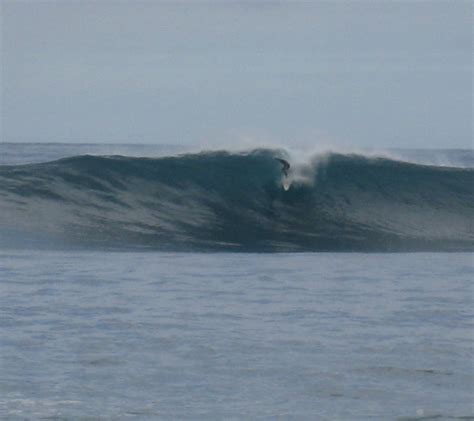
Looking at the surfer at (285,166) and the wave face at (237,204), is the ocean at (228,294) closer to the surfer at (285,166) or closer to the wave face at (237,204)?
the wave face at (237,204)

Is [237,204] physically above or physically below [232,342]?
above

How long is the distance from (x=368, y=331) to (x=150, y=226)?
6.65 meters

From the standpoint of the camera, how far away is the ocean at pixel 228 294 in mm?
4672

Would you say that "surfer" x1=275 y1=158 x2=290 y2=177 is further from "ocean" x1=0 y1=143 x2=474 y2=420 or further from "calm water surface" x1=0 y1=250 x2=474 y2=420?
"calm water surface" x1=0 y1=250 x2=474 y2=420

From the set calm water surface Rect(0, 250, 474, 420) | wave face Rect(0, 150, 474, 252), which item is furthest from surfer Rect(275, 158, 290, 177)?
calm water surface Rect(0, 250, 474, 420)

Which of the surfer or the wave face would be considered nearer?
the wave face

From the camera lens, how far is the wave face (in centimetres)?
1174

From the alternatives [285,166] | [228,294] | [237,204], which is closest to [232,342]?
[228,294]

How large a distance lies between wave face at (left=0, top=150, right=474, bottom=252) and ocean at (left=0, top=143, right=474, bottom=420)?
0.05m

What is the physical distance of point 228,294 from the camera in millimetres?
7234

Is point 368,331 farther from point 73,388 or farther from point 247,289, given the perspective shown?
point 73,388

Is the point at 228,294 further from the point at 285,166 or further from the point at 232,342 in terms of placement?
the point at 285,166

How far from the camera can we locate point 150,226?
12453 millimetres

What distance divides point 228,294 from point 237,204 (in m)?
6.95
